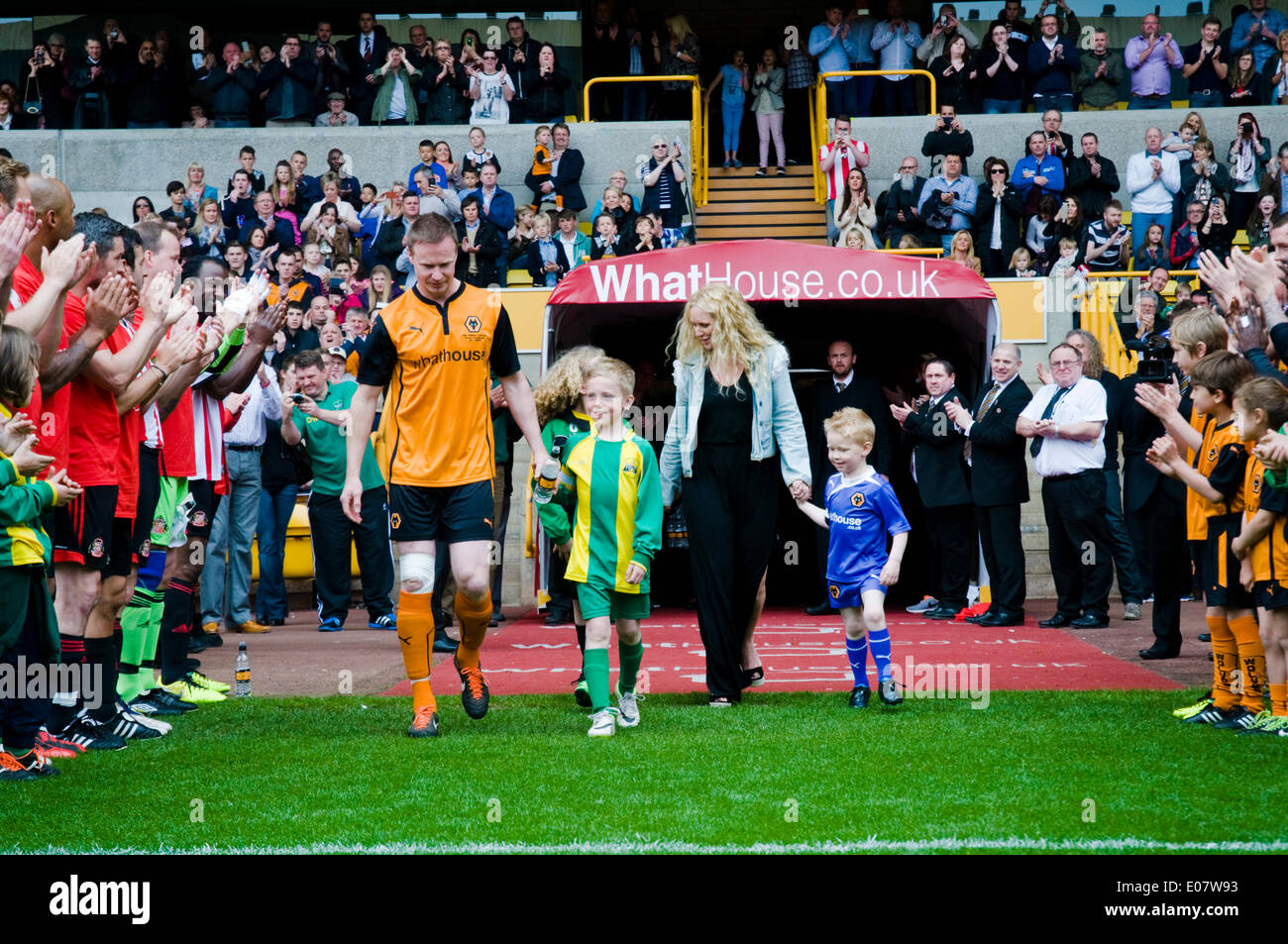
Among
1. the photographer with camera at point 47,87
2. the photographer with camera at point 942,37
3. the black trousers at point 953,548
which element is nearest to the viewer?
the black trousers at point 953,548

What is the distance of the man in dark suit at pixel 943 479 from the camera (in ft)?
39.5

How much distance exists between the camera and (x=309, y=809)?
4.84 meters

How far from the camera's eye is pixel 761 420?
24.9ft

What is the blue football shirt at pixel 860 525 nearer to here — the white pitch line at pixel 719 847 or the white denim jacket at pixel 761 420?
the white denim jacket at pixel 761 420

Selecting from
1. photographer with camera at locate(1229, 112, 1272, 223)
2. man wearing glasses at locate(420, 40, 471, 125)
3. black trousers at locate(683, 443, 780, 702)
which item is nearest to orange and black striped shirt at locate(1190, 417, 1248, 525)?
black trousers at locate(683, 443, 780, 702)

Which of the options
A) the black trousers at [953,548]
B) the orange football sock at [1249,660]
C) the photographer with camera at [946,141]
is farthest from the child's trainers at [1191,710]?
the photographer with camera at [946,141]

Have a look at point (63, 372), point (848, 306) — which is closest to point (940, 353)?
point (848, 306)

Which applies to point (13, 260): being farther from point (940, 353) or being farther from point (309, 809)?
point (940, 353)

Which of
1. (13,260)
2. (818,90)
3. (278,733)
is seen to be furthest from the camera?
(818,90)

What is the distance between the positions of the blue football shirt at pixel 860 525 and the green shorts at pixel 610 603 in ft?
4.24

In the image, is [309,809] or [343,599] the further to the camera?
[343,599]

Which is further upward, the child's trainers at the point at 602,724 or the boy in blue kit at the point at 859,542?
the boy in blue kit at the point at 859,542

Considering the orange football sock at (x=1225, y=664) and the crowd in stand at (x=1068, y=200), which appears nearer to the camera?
the orange football sock at (x=1225, y=664)

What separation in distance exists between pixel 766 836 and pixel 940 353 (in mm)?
10269
